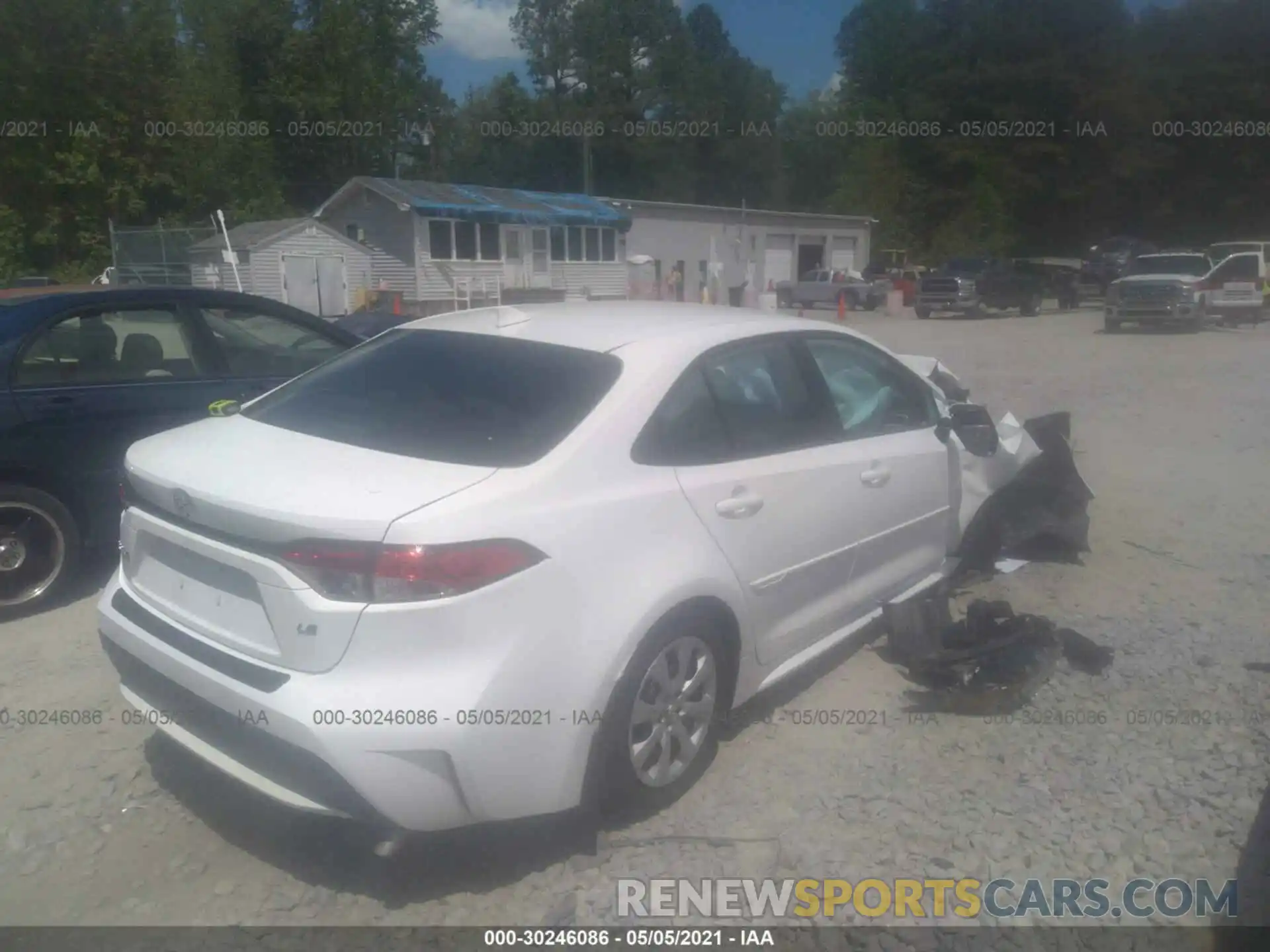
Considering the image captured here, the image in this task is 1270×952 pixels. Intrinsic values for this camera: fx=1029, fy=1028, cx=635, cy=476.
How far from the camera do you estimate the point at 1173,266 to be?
85.2ft

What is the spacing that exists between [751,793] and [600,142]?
65044 millimetres

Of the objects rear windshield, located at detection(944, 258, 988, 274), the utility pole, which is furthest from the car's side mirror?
the utility pole

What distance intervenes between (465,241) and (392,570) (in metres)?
33.0

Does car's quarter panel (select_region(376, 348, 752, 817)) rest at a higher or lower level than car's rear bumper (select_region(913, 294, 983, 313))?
higher

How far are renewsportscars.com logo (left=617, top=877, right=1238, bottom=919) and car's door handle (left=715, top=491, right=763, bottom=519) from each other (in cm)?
117

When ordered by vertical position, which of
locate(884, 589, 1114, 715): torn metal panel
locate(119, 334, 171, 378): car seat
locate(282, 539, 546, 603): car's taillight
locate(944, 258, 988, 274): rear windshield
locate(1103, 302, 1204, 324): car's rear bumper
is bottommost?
locate(1103, 302, 1204, 324): car's rear bumper

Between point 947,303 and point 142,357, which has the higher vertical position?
point 142,357

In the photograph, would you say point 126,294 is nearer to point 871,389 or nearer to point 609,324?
point 609,324

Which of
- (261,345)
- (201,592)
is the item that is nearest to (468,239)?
(261,345)

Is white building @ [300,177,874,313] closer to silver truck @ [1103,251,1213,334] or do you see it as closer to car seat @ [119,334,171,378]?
silver truck @ [1103,251,1213,334]

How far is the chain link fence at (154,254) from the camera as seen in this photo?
27469 millimetres

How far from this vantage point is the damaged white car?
272cm

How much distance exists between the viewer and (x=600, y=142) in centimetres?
6475

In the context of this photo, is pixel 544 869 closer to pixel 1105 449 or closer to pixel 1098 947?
pixel 1098 947
